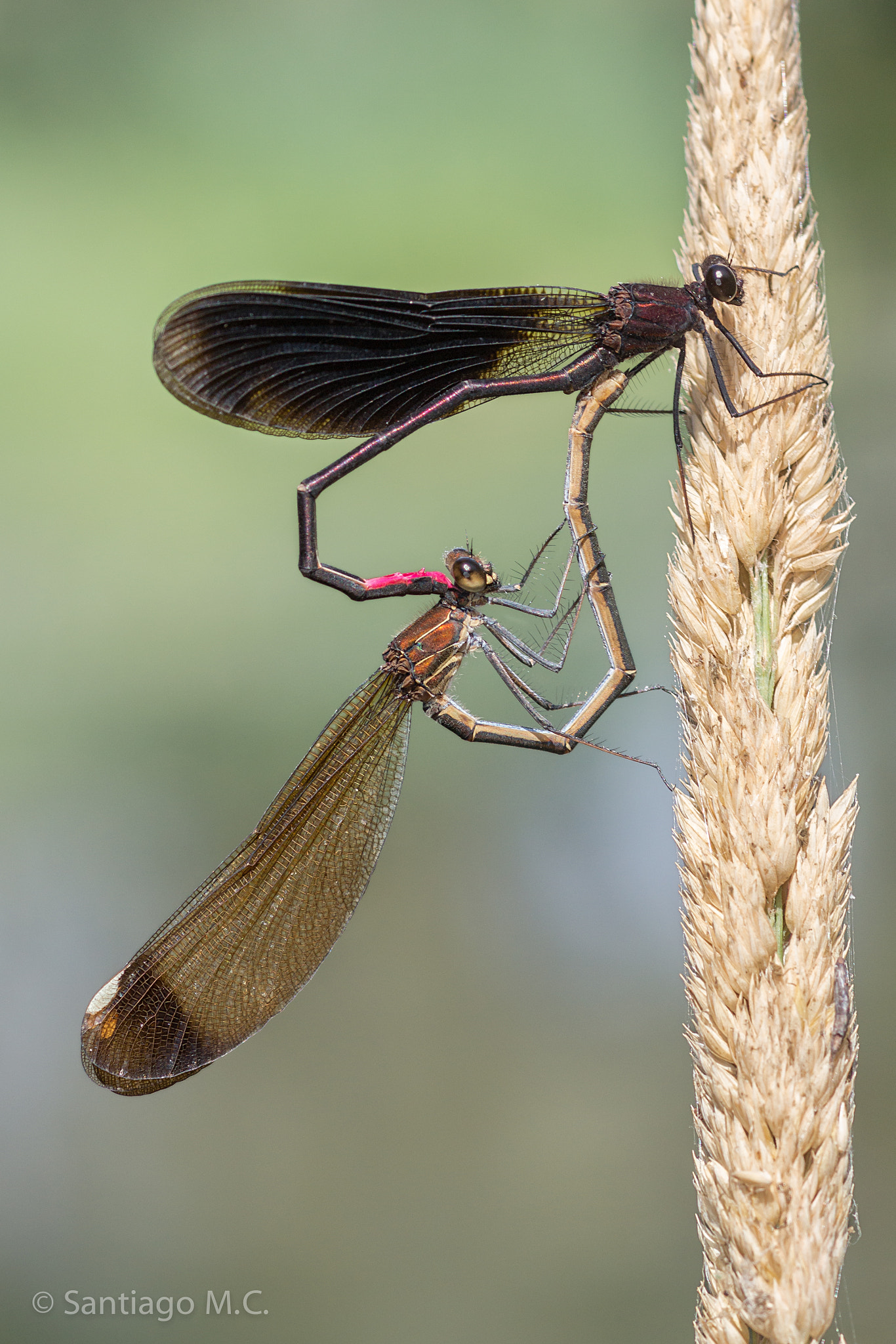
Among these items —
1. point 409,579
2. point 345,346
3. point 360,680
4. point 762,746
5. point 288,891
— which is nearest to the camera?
point 762,746

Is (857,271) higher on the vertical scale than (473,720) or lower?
higher

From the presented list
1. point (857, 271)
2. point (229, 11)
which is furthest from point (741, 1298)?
point (229, 11)

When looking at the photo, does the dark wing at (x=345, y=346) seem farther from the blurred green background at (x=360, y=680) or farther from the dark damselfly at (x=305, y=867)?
the blurred green background at (x=360, y=680)

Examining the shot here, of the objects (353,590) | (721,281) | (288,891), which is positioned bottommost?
(288,891)

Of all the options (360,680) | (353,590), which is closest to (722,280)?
(353,590)

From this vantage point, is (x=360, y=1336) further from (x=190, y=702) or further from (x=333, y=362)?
(x=333, y=362)

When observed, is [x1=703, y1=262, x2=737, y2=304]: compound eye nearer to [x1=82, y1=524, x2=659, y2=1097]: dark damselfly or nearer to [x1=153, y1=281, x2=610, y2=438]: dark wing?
[x1=153, y1=281, x2=610, y2=438]: dark wing

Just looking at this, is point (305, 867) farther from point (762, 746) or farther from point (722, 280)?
point (722, 280)
